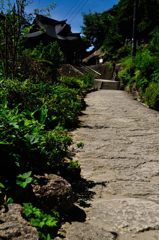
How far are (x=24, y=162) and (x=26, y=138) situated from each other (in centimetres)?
31

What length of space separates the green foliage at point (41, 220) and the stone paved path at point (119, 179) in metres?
0.18

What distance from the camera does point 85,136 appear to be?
8445 millimetres

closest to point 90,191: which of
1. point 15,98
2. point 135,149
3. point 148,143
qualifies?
point 135,149

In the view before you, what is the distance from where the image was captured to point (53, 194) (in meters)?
4.01

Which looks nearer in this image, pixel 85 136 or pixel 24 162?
pixel 24 162

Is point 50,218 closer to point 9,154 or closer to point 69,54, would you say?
point 9,154

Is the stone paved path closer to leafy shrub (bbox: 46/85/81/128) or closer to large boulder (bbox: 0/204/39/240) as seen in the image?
leafy shrub (bbox: 46/85/81/128)

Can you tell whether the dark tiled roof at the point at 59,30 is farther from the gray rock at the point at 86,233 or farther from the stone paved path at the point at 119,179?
the gray rock at the point at 86,233

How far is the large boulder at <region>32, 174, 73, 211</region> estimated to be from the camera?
3.97 metres

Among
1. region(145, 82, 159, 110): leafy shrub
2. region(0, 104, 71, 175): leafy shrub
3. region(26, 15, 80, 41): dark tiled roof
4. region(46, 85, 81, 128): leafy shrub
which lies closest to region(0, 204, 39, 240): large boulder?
region(0, 104, 71, 175): leafy shrub

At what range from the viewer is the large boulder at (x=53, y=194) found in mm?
3967

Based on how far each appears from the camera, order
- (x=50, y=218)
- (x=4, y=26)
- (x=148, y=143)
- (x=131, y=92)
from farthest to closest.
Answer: (x=131, y=92)
(x=4, y=26)
(x=148, y=143)
(x=50, y=218)

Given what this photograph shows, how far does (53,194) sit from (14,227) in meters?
0.99

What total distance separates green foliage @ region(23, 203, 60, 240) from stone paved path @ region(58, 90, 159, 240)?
176 mm
